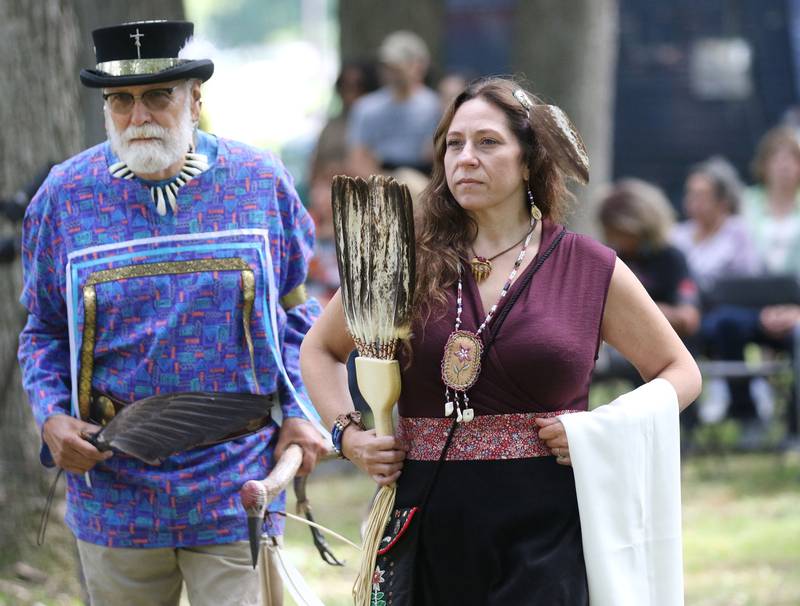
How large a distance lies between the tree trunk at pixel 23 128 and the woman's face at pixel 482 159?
3.20 m

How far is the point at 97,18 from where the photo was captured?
7898 millimetres

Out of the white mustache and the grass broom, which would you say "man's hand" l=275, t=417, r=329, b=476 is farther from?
the white mustache

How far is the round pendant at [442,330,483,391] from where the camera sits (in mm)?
3734

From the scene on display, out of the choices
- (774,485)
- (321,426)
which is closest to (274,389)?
(321,426)

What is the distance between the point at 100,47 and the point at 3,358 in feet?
9.05

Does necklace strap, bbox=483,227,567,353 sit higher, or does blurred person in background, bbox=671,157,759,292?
necklace strap, bbox=483,227,567,353

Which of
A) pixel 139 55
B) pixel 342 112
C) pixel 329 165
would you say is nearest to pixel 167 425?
pixel 139 55

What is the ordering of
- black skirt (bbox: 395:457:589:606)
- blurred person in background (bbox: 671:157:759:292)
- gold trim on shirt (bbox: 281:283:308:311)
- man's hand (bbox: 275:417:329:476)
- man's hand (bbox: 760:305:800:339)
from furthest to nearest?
1. blurred person in background (bbox: 671:157:759:292)
2. man's hand (bbox: 760:305:800:339)
3. gold trim on shirt (bbox: 281:283:308:311)
4. man's hand (bbox: 275:417:329:476)
5. black skirt (bbox: 395:457:589:606)

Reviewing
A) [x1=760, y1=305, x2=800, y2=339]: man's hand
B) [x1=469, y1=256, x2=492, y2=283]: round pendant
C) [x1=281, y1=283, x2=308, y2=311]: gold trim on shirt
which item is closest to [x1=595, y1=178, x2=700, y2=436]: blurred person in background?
[x1=760, y1=305, x2=800, y2=339]: man's hand

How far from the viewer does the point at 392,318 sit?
12.4ft

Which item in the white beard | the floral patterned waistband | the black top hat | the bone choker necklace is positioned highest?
the black top hat

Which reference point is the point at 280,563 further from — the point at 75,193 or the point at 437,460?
the point at 75,193

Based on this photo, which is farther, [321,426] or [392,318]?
[321,426]

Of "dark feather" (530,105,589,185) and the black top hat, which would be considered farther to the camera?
the black top hat
